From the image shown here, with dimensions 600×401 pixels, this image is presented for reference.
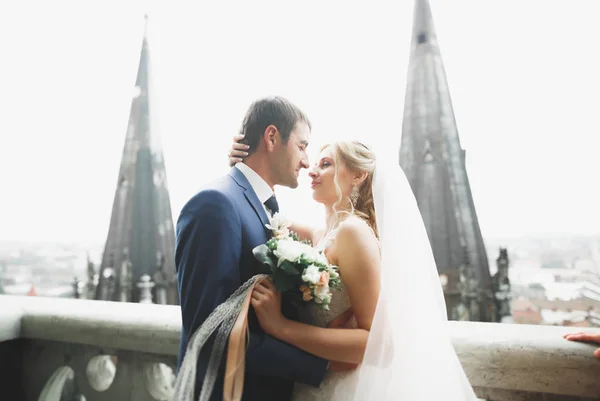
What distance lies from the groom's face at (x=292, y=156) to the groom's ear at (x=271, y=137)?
0.03 meters

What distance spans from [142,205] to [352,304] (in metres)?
15.1

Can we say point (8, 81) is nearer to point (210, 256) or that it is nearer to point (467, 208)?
point (210, 256)

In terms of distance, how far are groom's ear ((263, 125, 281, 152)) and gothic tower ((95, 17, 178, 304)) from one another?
45.9ft

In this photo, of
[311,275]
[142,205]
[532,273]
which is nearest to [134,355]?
[311,275]

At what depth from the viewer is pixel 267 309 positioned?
4.15 ft

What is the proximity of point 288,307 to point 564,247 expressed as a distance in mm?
11571

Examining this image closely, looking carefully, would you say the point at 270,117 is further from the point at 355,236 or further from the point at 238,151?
the point at 355,236

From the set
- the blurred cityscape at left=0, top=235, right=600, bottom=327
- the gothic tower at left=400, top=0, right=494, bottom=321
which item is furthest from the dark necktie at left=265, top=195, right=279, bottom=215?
the gothic tower at left=400, top=0, right=494, bottom=321

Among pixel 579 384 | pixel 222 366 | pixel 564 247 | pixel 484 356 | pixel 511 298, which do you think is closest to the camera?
pixel 222 366

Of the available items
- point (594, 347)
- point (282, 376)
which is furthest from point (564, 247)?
point (282, 376)

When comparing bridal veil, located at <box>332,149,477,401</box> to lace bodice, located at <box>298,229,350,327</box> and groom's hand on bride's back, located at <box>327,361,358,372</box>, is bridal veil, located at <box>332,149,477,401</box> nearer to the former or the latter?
groom's hand on bride's back, located at <box>327,361,358,372</box>

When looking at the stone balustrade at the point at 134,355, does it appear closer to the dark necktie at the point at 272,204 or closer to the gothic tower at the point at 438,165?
the dark necktie at the point at 272,204

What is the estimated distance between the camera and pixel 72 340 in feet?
6.57

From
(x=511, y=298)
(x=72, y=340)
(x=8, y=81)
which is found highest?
(x=8, y=81)
